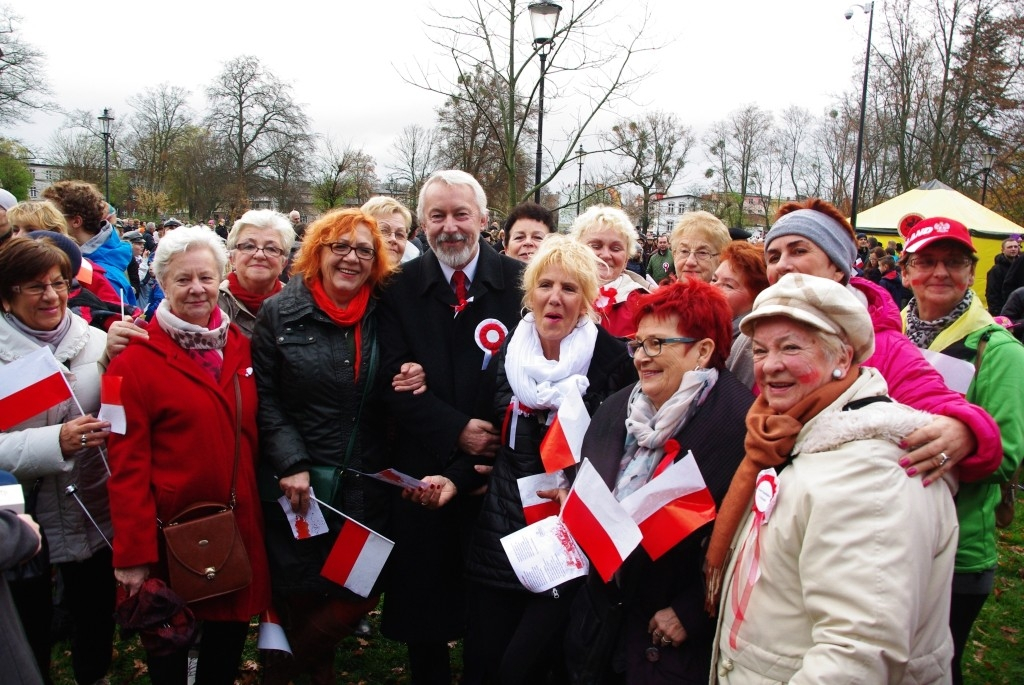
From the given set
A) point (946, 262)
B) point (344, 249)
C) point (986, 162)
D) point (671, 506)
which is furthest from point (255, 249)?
point (986, 162)

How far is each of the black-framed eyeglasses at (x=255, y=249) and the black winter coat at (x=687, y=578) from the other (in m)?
2.33

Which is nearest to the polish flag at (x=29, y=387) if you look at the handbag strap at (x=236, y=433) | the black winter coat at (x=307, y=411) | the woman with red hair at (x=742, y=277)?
the handbag strap at (x=236, y=433)

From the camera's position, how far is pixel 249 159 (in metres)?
45.6

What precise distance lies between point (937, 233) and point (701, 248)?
54.6 inches

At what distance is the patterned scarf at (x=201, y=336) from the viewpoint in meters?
2.87

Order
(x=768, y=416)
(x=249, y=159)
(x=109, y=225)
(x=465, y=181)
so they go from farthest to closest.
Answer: (x=249, y=159) < (x=109, y=225) < (x=465, y=181) < (x=768, y=416)

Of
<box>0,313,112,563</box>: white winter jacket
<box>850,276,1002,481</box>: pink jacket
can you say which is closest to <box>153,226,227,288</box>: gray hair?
<box>0,313,112,563</box>: white winter jacket

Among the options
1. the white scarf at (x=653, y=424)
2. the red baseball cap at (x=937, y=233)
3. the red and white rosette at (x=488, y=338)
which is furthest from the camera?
the red and white rosette at (x=488, y=338)

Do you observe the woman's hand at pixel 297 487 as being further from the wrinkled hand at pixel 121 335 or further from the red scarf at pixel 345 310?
the wrinkled hand at pixel 121 335

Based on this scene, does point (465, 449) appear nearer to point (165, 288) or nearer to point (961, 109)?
point (165, 288)

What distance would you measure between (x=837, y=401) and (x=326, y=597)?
2.49 metres

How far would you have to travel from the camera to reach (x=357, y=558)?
125 inches

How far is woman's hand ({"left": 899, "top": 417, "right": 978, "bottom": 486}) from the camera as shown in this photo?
5.79 feet

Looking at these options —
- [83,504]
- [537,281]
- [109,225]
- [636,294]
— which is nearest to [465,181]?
→ [537,281]
